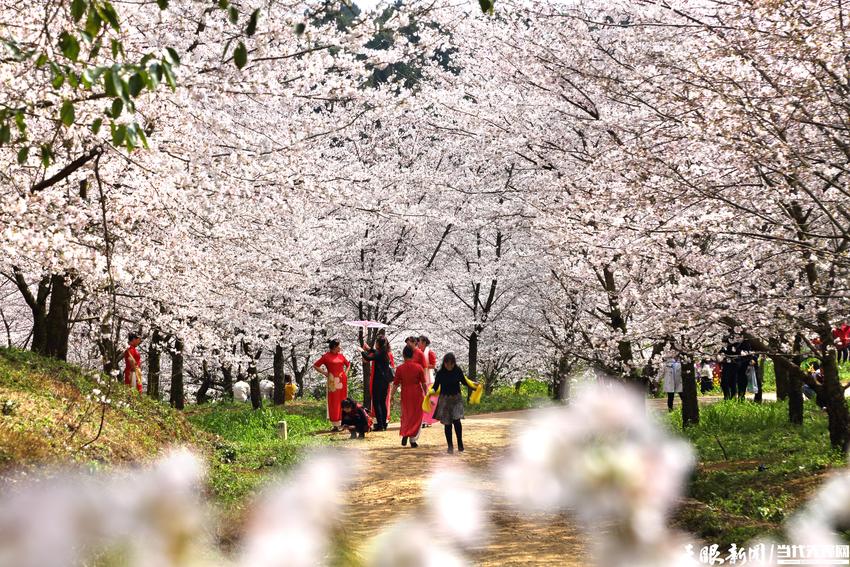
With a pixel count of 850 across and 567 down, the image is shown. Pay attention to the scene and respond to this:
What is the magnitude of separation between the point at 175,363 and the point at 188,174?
48.8 ft

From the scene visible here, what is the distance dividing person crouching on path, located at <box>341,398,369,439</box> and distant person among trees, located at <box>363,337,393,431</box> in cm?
83

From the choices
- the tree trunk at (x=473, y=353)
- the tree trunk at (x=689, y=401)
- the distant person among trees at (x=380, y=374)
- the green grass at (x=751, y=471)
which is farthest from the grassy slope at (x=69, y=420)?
the tree trunk at (x=473, y=353)

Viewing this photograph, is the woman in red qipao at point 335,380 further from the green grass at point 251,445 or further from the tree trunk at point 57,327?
the tree trunk at point 57,327

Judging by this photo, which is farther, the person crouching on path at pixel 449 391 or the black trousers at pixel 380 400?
the black trousers at pixel 380 400

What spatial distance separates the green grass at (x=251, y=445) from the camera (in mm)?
9195

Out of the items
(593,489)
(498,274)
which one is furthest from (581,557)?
(498,274)

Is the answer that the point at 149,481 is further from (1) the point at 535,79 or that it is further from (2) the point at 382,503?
(1) the point at 535,79

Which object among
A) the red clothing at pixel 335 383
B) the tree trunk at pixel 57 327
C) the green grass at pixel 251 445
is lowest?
the green grass at pixel 251 445

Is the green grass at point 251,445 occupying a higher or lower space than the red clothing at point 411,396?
lower

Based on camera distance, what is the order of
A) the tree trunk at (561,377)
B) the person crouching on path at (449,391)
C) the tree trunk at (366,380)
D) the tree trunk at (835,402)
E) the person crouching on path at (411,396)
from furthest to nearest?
1. the tree trunk at (561,377)
2. the tree trunk at (366,380)
3. the person crouching on path at (411,396)
4. the person crouching on path at (449,391)
5. the tree trunk at (835,402)

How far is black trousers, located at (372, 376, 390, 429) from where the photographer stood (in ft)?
55.0

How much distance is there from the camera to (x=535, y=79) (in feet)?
47.7

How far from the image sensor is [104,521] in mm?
702

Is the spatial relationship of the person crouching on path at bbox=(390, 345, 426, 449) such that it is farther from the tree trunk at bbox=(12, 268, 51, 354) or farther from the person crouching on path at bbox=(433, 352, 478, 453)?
the tree trunk at bbox=(12, 268, 51, 354)
